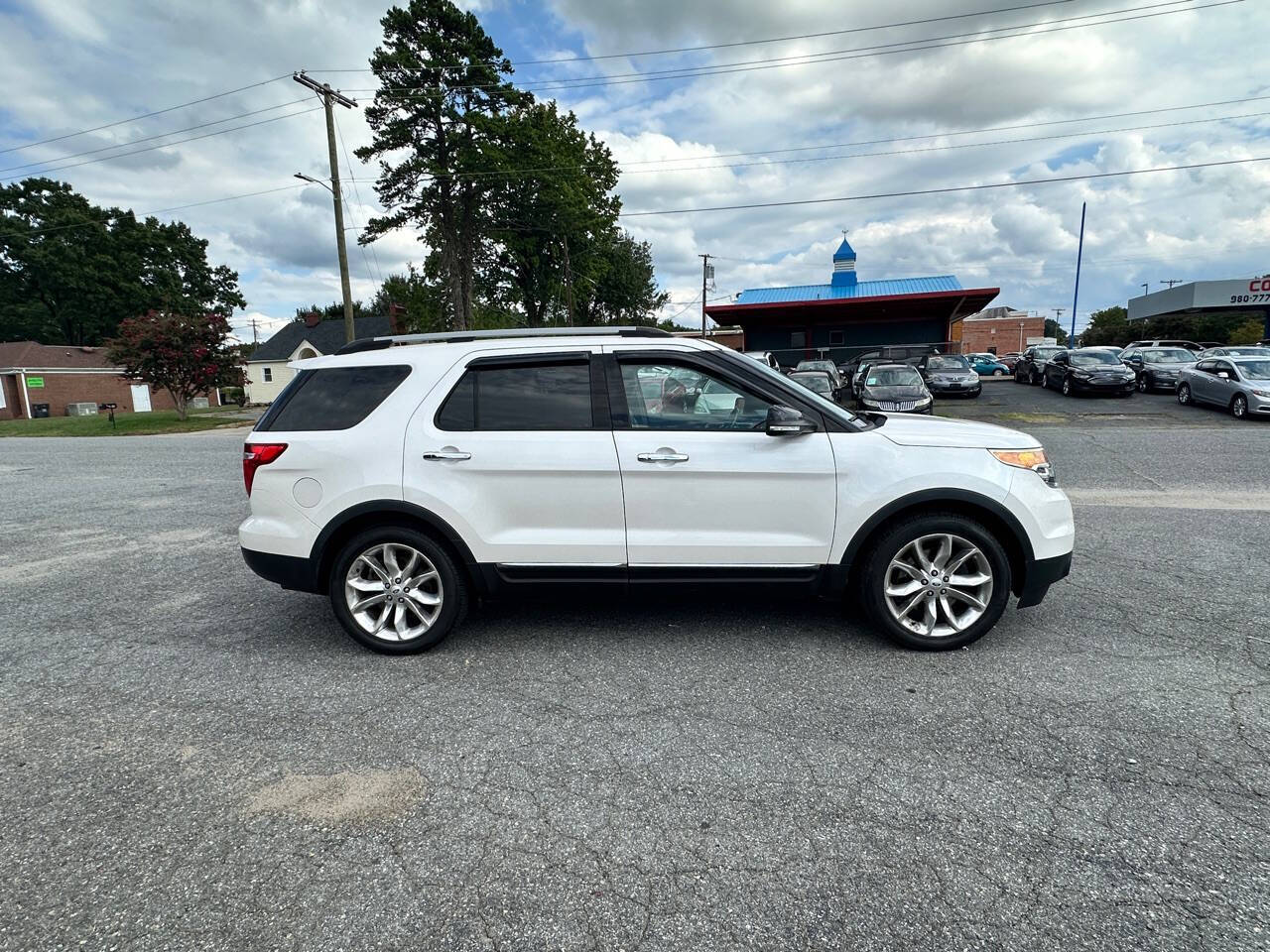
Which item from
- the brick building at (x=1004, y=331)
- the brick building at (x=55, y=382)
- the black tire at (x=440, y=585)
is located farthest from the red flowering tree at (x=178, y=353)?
the brick building at (x=1004, y=331)

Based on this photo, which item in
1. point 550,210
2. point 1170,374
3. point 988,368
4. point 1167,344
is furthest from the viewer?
point 988,368

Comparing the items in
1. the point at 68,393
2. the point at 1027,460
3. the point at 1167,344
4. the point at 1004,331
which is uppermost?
the point at 1004,331

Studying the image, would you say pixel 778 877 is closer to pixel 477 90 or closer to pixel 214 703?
pixel 214 703

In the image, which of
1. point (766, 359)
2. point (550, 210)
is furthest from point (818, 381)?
point (550, 210)

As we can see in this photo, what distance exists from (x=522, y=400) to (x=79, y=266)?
6768 centimetres

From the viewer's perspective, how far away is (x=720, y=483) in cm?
388

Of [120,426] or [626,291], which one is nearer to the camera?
[120,426]

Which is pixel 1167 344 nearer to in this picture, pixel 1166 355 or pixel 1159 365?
pixel 1166 355

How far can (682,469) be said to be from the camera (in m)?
3.87

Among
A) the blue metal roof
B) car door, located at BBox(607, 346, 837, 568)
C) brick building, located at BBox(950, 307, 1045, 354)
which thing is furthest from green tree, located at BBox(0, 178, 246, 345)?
brick building, located at BBox(950, 307, 1045, 354)

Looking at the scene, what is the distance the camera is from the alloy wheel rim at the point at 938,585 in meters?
3.93

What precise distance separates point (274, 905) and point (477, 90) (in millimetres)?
37095

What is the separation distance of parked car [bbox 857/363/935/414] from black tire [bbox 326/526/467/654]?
47.3 feet

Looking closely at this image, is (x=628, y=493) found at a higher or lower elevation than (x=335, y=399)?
lower
